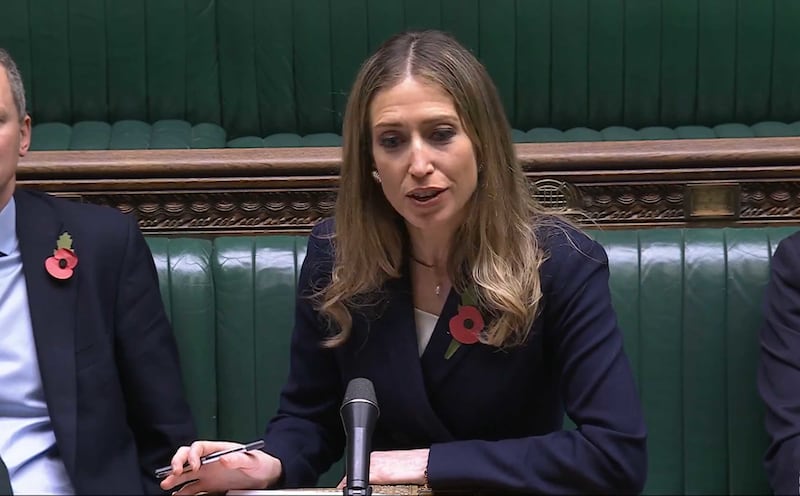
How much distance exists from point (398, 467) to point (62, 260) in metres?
0.44

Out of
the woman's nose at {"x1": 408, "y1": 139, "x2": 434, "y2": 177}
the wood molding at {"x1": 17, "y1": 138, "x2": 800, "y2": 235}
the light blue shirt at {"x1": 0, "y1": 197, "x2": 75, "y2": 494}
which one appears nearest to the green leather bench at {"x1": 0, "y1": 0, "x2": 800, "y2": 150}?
the wood molding at {"x1": 17, "y1": 138, "x2": 800, "y2": 235}

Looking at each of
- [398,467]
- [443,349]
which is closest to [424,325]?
[443,349]

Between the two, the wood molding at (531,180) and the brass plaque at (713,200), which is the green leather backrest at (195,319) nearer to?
the wood molding at (531,180)

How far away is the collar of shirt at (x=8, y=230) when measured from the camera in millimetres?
1269

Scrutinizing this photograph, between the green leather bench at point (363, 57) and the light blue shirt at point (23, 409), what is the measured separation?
812 millimetres

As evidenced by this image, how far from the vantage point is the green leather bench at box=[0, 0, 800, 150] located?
6.63 ft

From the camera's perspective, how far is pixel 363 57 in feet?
Result: 6.70

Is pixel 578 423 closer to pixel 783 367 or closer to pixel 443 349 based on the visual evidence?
pixel 443 349

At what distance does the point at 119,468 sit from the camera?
1.25 meters

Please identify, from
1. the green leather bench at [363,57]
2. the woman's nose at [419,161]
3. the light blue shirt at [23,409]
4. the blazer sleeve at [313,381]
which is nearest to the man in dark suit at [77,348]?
the light blue shirt at [23,409]

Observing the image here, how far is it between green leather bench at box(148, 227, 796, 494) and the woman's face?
0.41 m

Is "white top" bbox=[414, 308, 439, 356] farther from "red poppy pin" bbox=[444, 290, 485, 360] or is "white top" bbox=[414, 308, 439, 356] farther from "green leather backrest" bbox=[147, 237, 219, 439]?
"green leather backrest" bbox=[147, 237, 219, 439]

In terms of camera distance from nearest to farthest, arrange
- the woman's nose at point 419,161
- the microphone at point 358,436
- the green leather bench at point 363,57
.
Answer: the microphone at point 358,436, the woman's nose at point 419,161, the green leather bench at point 363,57

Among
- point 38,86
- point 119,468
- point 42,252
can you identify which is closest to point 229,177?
point 42,252
